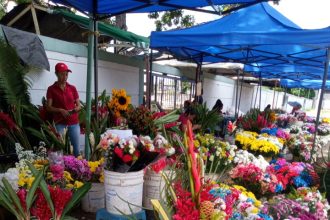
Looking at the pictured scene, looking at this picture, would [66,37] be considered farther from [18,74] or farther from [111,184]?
[111,184]

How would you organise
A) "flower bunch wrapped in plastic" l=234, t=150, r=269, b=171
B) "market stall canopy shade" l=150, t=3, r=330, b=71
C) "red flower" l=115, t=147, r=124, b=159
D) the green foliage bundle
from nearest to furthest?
1. "red flower" l=115, t=147, r=124, b=159
2. "flower bunch wrapped in plastic" l=234, t=150, r=269, b=171
3. "market stall canopy shade" l=150, t=3, r=330, b=71
4. the green foliage bundle

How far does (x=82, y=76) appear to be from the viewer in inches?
216

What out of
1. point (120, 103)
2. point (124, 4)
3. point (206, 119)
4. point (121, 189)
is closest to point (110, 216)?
point (121, 189)

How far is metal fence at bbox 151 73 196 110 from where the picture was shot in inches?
354

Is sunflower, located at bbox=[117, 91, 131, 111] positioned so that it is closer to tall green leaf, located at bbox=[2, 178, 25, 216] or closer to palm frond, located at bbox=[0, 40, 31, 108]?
palm frond, located at bbox=[0, 40, 31, 108]

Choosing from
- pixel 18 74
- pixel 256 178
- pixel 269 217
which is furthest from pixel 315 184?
pixel 18 74

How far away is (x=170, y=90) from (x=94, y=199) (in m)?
8.10

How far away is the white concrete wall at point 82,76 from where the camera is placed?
444 centimetres

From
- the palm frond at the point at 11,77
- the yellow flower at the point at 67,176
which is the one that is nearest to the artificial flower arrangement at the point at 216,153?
the yellow flower at the point at 67,176

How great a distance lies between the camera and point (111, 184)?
2031mm

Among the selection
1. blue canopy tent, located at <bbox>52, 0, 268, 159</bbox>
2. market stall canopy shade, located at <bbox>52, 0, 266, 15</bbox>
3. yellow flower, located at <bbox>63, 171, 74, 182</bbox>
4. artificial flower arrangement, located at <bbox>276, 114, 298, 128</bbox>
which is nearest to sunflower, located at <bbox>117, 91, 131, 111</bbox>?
blue canopy tent, located at <bbox>52, 0, 268, 159</bbox>

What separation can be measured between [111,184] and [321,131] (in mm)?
9028

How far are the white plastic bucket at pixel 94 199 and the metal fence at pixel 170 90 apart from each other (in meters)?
6.33

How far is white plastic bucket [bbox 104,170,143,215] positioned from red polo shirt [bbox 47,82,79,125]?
1751 mm
